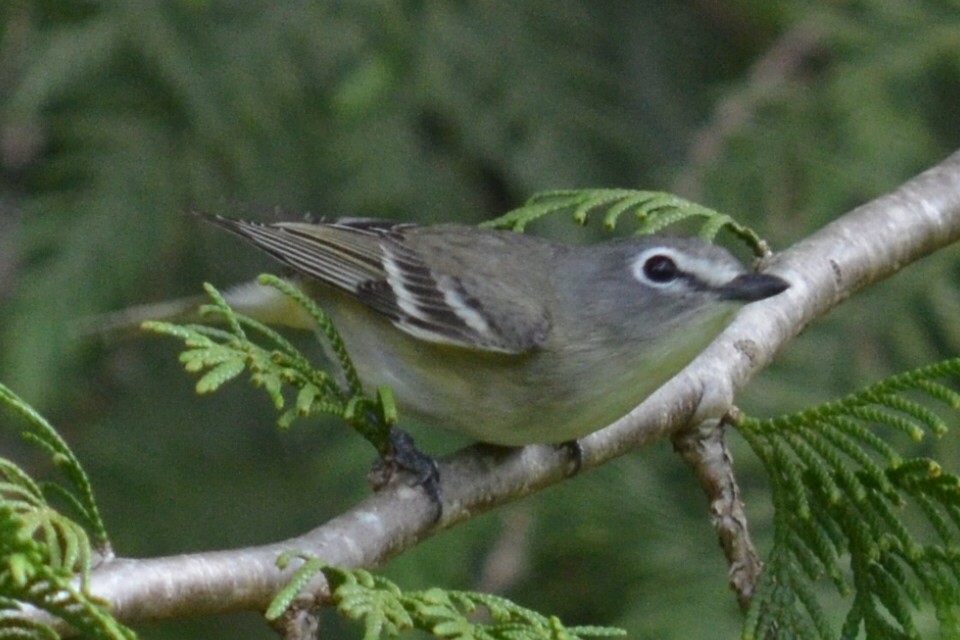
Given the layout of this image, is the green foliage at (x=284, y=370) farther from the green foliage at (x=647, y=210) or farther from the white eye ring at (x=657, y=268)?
the white eye ring at (x=657, y=268)

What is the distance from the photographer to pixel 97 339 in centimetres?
394

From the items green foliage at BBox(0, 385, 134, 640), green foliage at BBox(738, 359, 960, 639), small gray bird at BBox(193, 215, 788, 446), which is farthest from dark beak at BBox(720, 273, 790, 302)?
green foliage at BBox(0, 385, 134, 640)

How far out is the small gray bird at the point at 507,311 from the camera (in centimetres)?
260

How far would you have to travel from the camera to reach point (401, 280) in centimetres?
307

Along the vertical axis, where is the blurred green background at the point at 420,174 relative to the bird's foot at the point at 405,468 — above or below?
above

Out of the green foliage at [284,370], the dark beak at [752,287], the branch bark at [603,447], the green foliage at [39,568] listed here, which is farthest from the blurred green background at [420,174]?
the green foliage at [39,568]

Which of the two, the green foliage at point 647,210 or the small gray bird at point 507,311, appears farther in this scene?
the green foliage at point 647,210

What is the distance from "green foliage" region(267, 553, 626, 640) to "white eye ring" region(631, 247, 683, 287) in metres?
1.13

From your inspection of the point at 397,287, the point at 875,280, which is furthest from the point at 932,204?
the point at 397,287

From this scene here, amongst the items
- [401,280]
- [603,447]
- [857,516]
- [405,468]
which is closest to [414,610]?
[405,468]

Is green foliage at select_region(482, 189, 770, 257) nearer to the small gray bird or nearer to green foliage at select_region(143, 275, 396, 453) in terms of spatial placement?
the small gray bird

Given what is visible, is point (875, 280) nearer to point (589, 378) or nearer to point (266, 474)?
point (589, 378)

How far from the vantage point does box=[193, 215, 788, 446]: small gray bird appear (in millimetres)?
2598

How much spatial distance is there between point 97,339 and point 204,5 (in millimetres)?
1001
